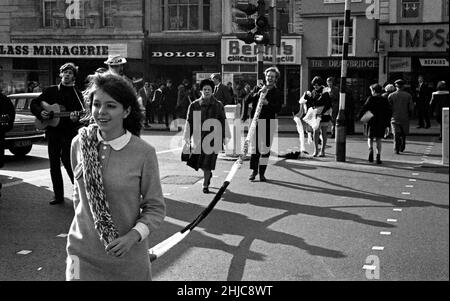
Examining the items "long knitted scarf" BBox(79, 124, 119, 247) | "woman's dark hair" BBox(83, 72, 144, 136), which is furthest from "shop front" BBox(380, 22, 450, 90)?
"long knitted scarf" BBox(79, 124, 119, 247)

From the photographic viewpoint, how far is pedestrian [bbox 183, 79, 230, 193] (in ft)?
32.3

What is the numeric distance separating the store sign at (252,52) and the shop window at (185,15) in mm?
1724

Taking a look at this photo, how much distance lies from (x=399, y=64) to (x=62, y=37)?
53.5 feet

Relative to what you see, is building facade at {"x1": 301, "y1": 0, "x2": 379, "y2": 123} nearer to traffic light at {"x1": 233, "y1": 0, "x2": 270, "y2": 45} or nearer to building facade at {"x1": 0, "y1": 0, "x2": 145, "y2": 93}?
building facade at {"x1": 0, "y1": 0, "x2": 145, "y2": 93}

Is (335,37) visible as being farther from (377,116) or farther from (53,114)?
(53,114)

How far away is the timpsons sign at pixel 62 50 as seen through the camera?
30734mm

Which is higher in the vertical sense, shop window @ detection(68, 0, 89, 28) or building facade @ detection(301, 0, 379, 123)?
shop window @ detection(68, 0, 89, 28)

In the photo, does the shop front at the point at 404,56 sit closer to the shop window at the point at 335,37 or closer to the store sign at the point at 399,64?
the store sign at the point at 399,64

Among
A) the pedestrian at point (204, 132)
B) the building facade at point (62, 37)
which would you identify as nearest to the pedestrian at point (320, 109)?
the pedestrian at point (204, 132)

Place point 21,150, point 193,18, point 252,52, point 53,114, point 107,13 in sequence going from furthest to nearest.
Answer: point 107,13
point 193,18
point 252,52
point 21,150
point 53,114

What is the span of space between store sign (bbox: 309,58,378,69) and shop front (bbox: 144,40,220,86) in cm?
463

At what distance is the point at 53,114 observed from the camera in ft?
27.3

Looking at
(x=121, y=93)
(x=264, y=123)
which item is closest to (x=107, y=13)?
(x=264, y=123)
